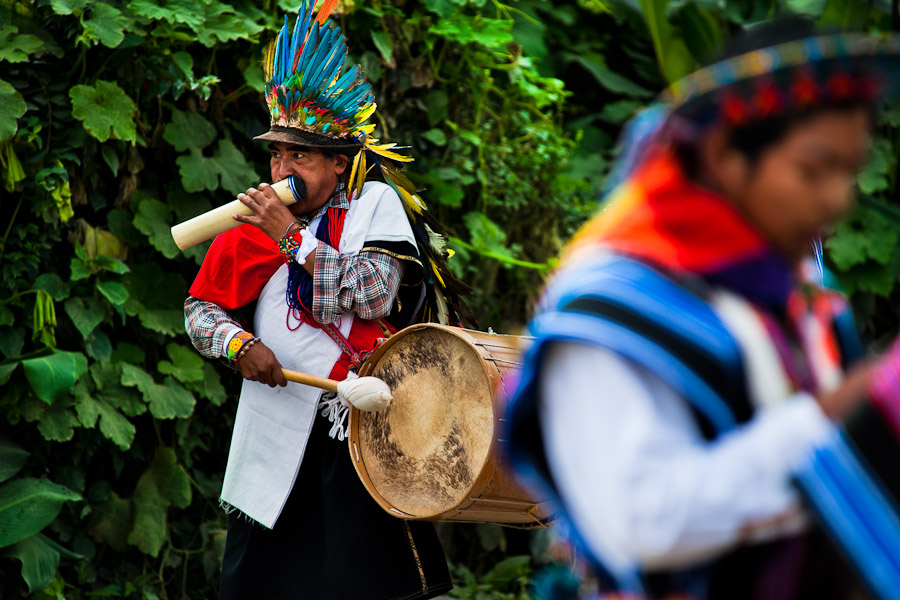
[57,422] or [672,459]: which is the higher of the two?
[672,459]

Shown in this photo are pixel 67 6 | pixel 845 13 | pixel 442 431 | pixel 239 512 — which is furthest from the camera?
pixel 845 13

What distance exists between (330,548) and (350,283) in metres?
0.85

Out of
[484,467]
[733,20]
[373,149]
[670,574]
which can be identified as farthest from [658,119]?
[733,20]

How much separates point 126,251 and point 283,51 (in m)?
1.33

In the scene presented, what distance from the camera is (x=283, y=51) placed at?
11.7ft

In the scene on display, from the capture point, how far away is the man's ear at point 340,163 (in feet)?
11.7

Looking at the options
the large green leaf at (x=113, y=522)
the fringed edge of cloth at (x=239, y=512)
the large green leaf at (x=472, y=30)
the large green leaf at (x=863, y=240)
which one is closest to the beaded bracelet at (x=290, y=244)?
the fringed edge of cloth at (x=239, y=512)

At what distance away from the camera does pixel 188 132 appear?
4.52m

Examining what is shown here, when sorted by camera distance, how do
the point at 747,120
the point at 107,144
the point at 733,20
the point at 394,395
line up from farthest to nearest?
the point at 733,20, the point at 107,144, the point at 394,395, the point at 747,120

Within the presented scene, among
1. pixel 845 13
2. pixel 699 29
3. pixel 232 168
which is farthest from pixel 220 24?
pixel 845 13

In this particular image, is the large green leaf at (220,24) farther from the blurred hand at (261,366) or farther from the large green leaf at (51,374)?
the blurred hand at (261,366)

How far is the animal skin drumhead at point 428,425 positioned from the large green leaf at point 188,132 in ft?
5.30

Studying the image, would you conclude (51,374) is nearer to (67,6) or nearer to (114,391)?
(114,391)

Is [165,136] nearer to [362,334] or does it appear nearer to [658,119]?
[362,334]
